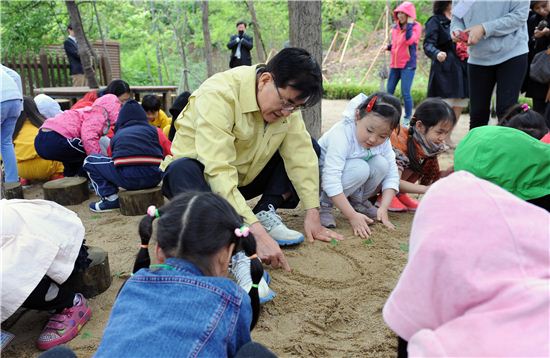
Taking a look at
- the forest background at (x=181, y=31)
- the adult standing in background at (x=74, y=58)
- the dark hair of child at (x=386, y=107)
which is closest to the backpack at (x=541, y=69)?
the dark hair of child at (x=386, y=107)

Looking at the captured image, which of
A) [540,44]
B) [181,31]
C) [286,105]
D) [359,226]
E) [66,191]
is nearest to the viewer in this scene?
[286,105]

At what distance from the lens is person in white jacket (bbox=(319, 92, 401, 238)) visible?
110 inches

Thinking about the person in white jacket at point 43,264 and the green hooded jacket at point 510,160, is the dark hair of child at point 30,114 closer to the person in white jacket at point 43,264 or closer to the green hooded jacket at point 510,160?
the person in white jacket at point 43,264

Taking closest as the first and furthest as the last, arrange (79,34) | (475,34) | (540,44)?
(475,34)
(540,44)
(79,34)

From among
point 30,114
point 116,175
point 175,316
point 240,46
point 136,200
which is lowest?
point 136,200

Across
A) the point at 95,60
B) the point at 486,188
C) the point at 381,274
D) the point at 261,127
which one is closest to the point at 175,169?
the point at 261,127

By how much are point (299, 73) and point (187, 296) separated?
1.32m

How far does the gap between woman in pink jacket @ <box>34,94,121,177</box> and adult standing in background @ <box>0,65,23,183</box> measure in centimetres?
25

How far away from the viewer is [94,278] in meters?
2.19

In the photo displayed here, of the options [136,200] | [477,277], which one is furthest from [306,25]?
[477,277]

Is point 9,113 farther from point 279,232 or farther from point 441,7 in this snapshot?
point 441,7

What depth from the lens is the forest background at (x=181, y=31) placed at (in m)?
12.8

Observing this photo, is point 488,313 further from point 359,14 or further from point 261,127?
point 359,14

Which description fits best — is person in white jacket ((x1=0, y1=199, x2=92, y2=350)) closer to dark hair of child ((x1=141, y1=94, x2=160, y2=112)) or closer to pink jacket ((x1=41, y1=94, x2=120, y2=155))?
pink jacket ((x1=41, y1=94, x2=120, y2=155))
